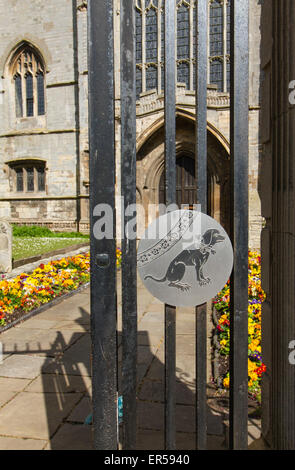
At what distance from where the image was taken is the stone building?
43.4 ft

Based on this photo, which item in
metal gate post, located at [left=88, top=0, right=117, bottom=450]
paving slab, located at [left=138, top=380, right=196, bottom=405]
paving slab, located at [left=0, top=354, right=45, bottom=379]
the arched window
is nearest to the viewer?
metal gate post, located at [left=88, top=0, right=117, bottom=450]

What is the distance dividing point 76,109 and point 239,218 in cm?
1634

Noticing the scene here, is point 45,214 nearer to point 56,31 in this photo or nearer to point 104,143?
point 56,31

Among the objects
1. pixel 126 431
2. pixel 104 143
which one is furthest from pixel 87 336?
pixel 104 143

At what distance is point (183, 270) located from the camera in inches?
51.6

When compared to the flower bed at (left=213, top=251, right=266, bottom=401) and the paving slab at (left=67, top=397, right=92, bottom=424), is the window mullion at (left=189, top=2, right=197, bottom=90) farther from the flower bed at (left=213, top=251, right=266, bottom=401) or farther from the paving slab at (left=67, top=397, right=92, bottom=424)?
the paving slab at (left=67, top=397, right=92, bottom=424)

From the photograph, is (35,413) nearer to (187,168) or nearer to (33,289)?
(33,289)

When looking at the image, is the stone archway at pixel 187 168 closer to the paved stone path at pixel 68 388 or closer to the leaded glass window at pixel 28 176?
the leaded glass window at pixel 28 176

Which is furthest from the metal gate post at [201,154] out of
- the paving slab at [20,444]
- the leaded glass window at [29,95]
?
the leaded glass window at [29,95]

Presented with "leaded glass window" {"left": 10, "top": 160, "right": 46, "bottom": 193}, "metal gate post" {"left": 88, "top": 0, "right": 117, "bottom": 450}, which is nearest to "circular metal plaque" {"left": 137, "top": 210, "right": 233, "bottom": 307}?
"metal gate post" {"left": 88, "top": 0, "right": 117, "bottom": 450}

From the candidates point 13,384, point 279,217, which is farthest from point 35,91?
point 279,217

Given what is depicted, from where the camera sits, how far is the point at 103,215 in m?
1.14

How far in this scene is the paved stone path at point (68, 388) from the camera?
242cm

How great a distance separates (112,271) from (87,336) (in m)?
3.41
